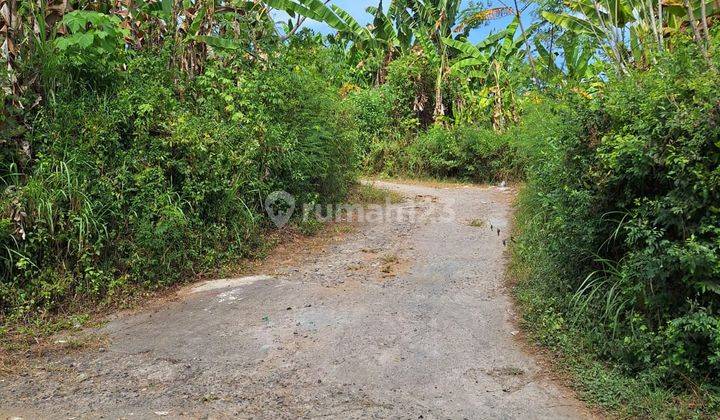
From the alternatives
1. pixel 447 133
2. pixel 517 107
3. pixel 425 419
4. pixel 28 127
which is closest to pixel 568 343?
pixel 425 419

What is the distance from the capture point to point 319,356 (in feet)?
14.6

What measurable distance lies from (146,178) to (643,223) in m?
4.71

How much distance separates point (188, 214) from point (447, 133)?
9401mm

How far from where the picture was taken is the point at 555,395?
12.7 ft

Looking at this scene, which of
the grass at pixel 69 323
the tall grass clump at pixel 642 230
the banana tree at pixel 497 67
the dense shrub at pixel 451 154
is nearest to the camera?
the tall grass clump at pixel 642 230

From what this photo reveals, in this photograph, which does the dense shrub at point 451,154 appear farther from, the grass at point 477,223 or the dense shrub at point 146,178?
the dense shrub at point 146,178

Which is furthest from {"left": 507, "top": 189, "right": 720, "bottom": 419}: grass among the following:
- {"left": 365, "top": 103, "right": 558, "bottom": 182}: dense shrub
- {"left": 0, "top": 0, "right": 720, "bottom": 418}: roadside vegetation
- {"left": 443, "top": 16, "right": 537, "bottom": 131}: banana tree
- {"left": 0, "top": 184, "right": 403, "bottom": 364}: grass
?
{"left": 443, "top": 16, "right": 537, "bottom": 131}: banana tree

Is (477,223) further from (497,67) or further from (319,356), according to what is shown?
(497,67)

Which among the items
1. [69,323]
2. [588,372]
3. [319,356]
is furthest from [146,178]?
[588,372]

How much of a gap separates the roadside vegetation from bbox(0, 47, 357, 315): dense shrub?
0.07 ft

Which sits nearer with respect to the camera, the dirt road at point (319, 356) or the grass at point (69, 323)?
the dirt road at point (319, 356)

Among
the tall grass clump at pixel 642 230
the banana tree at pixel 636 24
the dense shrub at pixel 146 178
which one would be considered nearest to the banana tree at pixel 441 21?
the banana tree at pixel 636 24

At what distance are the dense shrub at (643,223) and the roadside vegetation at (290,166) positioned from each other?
16mm

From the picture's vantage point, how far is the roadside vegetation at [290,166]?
3.85m
